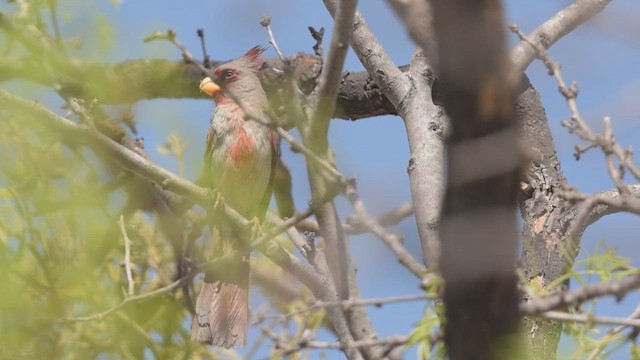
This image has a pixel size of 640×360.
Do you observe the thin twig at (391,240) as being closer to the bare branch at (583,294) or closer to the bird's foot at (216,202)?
the bare branch at (583,294)

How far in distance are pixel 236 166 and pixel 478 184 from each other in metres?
4.02

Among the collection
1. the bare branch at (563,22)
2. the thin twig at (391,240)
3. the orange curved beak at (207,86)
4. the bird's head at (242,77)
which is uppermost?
the bird's head at (242,77)

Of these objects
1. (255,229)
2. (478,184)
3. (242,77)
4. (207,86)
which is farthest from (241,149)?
(478,184)

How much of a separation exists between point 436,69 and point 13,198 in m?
2.28

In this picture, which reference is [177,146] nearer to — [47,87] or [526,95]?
[47,87]

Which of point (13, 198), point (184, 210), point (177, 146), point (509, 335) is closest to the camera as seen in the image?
point (509, 335)

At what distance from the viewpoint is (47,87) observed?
308 cm

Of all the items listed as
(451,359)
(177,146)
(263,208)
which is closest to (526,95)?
(177,146)

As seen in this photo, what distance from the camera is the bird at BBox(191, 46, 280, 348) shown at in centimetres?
458

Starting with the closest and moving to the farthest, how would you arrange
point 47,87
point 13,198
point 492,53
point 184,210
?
point 492,53
point 47,87
point 13,198
point 184,210

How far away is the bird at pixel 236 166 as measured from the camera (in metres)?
4.58

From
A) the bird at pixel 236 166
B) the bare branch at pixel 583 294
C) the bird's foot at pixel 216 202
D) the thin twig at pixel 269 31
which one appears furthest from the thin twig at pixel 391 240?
the bird at pixel 236 166

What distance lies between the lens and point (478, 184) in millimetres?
1376

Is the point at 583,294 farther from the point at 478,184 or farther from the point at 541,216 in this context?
the point at 541,216
